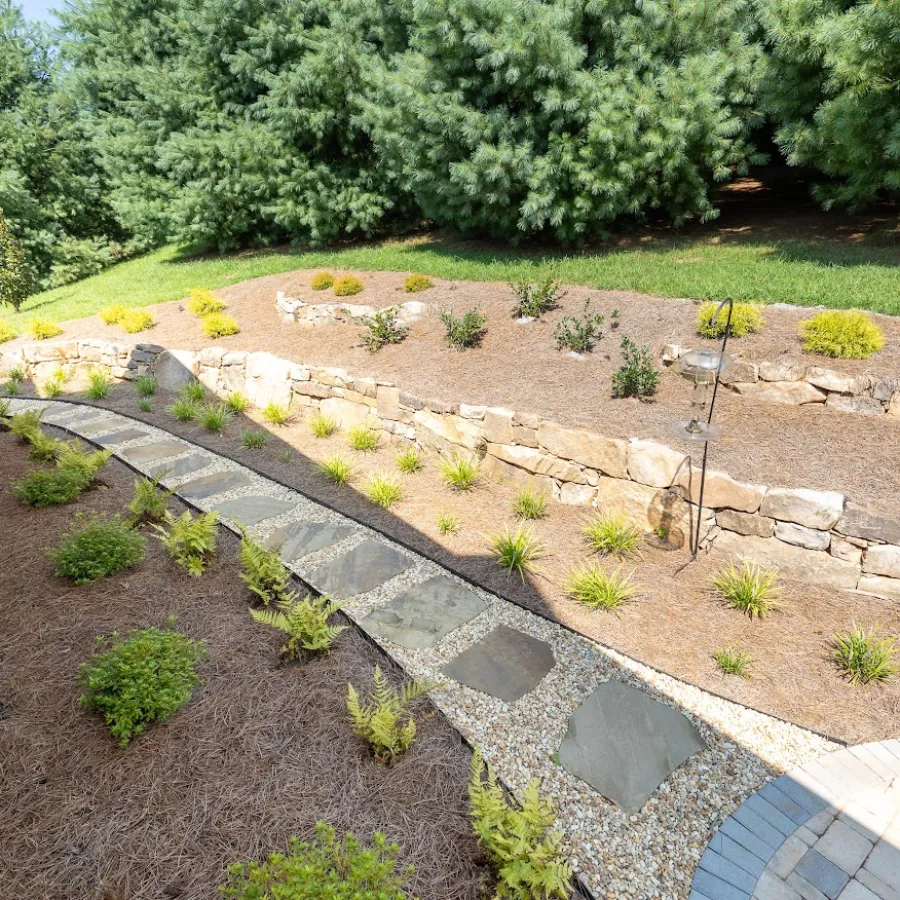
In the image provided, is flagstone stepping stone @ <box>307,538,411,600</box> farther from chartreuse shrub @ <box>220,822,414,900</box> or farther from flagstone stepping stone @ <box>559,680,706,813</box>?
chartreuse shrub @ <box>220,822,414,900</box>

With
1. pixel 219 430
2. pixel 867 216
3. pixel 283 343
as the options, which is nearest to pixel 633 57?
pixel 867 216

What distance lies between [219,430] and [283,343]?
8.32 feet

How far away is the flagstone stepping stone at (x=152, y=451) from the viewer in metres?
6.79

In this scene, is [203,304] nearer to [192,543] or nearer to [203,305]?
[203,305]

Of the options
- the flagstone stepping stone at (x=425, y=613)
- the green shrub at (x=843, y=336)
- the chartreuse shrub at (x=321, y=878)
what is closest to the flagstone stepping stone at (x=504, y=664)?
the flagstone stepping stone at (x=425, y=613)

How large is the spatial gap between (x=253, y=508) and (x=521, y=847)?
4.29 meters

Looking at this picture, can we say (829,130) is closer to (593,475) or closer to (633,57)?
(633,57)

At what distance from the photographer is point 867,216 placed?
1110 cm

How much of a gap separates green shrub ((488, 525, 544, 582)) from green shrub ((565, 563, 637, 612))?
403 mm

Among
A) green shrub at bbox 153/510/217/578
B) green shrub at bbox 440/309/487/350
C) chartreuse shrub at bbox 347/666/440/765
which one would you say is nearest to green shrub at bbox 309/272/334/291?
green shrub at bbox 440/309/487/350

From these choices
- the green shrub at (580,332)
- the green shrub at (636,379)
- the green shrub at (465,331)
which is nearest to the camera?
the green shrub at (636,379)

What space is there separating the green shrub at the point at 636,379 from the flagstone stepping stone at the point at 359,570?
10.3 feet

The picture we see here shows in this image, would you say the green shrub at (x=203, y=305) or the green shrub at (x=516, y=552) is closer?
the green shrub at (x=516, y=552)

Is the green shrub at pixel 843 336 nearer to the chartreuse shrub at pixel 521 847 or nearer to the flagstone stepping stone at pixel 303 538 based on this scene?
the flagstone stepping stone at pixel 303 538
